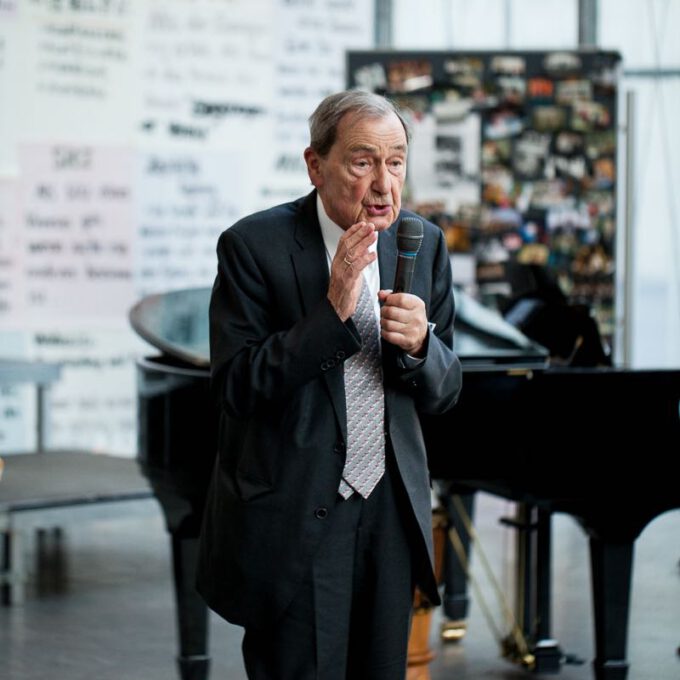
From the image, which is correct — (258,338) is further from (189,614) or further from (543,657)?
(543,657)

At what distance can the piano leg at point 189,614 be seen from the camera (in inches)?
142

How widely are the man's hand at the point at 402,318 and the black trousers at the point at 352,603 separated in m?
0.22

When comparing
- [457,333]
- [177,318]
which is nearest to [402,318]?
[457,333]

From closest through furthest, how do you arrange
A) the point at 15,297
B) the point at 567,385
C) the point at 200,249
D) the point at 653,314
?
the point at 567,385 < the point at 15,297 < the point at 200,249 < the point at 653,314

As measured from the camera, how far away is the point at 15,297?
254 inches

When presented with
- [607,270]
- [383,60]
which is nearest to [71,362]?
[383,60]

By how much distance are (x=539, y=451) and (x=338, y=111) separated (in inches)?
62.4

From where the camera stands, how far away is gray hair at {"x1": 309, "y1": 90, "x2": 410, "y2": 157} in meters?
2.03

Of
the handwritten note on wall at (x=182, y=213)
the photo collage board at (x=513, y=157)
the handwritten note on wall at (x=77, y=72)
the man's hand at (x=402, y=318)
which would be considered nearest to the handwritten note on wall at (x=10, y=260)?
the handwritten note on wall at (x=77, y=72)

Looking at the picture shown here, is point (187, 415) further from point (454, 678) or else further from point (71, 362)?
point (71, 362)

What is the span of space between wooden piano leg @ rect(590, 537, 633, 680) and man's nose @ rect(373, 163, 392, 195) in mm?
1681

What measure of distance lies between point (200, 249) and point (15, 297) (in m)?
1.02

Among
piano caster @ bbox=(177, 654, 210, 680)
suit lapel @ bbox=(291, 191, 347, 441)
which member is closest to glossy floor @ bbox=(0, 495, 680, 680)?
piano caster @ bbox=(177, 654, 210, 680)

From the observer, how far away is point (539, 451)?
3416 millimetres
